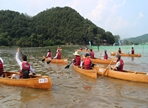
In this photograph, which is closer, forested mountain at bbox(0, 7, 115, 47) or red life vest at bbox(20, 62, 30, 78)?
red life vest at bbox(20, 62, 30, 78)

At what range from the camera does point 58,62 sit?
24797 mm

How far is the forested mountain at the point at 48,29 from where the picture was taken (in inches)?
4619

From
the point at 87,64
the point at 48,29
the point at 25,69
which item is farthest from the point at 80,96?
the point at 48,29

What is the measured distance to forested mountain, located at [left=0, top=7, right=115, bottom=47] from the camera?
385 feet

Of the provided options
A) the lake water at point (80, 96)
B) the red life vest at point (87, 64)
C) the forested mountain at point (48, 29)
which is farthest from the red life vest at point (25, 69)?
the forested mountain at point (48, 29)

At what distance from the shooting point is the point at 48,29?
14788cm

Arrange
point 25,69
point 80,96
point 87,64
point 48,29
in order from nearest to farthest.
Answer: point 80,96 < point 25,69 < point 87,64 < point 48,29

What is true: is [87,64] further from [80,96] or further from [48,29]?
[48,29]

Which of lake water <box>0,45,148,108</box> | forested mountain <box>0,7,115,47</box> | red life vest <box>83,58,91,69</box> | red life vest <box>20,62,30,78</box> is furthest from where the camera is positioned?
forested mountain <box>0,7,115,47</box>

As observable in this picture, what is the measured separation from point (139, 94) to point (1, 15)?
13420cm

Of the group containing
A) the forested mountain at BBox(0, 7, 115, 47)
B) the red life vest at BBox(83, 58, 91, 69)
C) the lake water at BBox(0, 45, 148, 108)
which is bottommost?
the lake water at BBox(0, 45, 148, 108)

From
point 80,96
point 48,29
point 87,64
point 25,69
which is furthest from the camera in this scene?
point 48,29

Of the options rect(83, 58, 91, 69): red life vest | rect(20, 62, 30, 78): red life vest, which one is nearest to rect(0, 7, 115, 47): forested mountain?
rect(83, 58, 91, 69): red life vest

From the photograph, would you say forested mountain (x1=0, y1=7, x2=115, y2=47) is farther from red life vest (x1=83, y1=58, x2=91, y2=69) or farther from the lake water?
the lake water
